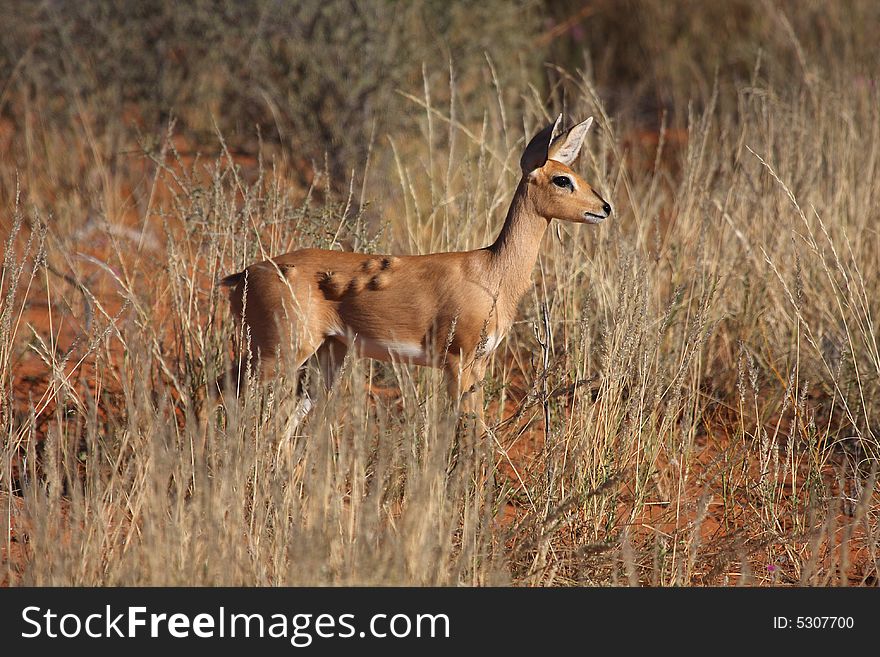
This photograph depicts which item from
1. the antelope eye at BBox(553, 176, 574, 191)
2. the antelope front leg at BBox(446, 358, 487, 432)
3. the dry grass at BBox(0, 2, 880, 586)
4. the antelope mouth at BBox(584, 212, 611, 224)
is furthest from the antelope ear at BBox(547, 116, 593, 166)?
the antelope front leg at BBox(446, 358, 487, 432)

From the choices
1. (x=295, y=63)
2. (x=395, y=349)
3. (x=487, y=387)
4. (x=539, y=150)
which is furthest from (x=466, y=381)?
(x=295, y=63)

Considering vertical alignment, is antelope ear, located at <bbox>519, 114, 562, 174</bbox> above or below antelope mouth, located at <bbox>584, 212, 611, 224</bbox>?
above

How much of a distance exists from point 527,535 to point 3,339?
216 cm

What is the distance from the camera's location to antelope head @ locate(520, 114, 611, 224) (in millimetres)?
4066

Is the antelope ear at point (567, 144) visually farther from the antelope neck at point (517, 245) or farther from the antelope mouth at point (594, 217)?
the antelope mouth at point (594, 217)

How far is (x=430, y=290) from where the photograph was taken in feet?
13.7

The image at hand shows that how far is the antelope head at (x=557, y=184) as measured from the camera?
13.3 ft

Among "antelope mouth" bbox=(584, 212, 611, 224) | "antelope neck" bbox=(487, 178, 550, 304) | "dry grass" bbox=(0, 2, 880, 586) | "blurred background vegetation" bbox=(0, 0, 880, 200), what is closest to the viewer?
"dry grass" bbox=(0, 2, 880, 586)

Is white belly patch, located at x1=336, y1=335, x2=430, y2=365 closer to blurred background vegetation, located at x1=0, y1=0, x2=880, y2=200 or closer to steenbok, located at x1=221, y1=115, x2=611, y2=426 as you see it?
steenbok, located at x1=221, y1=115, x2=611, y2=426

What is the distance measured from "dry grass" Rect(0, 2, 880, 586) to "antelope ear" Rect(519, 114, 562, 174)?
2.17 feet

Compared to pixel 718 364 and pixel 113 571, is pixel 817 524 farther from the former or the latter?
pixel 113 571

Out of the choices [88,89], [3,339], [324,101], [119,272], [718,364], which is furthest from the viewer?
[88,89]

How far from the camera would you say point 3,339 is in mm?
4359

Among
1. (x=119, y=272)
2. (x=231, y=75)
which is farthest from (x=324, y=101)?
(x=119, y=272)
